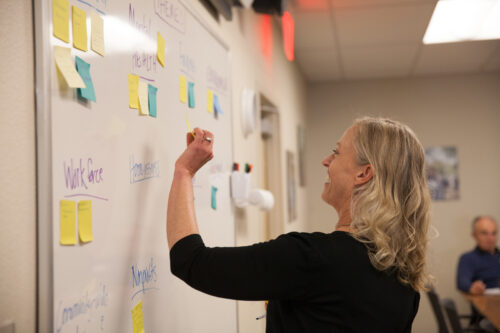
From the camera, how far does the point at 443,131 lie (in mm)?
5062

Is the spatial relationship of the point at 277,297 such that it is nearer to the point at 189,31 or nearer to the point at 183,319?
the point at 183,319

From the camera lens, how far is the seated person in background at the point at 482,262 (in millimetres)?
4020

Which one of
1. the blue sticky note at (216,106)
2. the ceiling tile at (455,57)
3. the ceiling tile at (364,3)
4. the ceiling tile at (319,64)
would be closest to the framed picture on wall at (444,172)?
the ceiling tile at (455,57)

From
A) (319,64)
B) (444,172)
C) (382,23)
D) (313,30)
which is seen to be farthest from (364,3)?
(444,172)

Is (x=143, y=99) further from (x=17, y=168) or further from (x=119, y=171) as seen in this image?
(x=17, y=168)

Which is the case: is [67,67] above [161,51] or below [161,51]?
below

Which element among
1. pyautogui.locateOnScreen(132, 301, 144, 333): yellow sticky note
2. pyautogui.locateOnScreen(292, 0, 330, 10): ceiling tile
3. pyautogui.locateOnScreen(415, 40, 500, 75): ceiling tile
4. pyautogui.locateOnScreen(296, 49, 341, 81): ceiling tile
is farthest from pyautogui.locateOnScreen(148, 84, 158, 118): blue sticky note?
pyautogui.locateOnScreen(415, 40, 500, 75): ceiling tile

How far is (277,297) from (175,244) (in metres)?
0.24

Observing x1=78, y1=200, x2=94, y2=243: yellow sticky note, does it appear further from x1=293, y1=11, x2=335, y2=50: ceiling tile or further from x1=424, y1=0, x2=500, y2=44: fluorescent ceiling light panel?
x1=424, y1=0, x2=500, y2=44: fluorescent ceiling light panel

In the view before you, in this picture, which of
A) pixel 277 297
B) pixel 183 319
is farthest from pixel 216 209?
pixel 277 297

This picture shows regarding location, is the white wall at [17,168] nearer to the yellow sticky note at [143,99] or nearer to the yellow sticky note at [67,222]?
the yellow sticky note at [67,222]

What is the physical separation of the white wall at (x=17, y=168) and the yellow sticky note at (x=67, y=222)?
5 cm

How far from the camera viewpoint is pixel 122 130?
3.46ft

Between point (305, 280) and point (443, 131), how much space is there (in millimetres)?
4649
